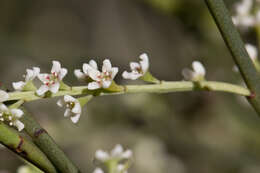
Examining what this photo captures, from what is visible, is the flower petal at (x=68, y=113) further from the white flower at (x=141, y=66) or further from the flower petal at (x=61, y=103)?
the white flower at (x=141, y=66)

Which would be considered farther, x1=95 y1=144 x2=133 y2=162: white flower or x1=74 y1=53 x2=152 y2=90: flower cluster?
x1=95 y1=144 x2=133 y2=162: white flower

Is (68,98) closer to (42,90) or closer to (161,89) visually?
(42,90)

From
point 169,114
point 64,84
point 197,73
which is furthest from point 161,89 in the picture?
point 169,114

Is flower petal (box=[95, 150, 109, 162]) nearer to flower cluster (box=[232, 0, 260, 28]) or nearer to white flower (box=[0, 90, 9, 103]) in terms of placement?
white flower (box=[0, 90, 9, 103])

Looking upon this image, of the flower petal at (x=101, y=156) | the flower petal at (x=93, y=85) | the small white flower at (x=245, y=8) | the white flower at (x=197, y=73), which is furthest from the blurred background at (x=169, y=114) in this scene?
the flower petal at (x=93, y=85)

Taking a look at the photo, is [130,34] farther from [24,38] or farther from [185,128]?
[185,128]

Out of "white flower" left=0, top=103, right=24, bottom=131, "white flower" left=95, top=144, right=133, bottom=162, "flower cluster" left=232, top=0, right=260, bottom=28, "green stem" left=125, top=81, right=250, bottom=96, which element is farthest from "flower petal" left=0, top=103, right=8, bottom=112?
"flower cluster" left=232, top=0, right=260, bottom=28
